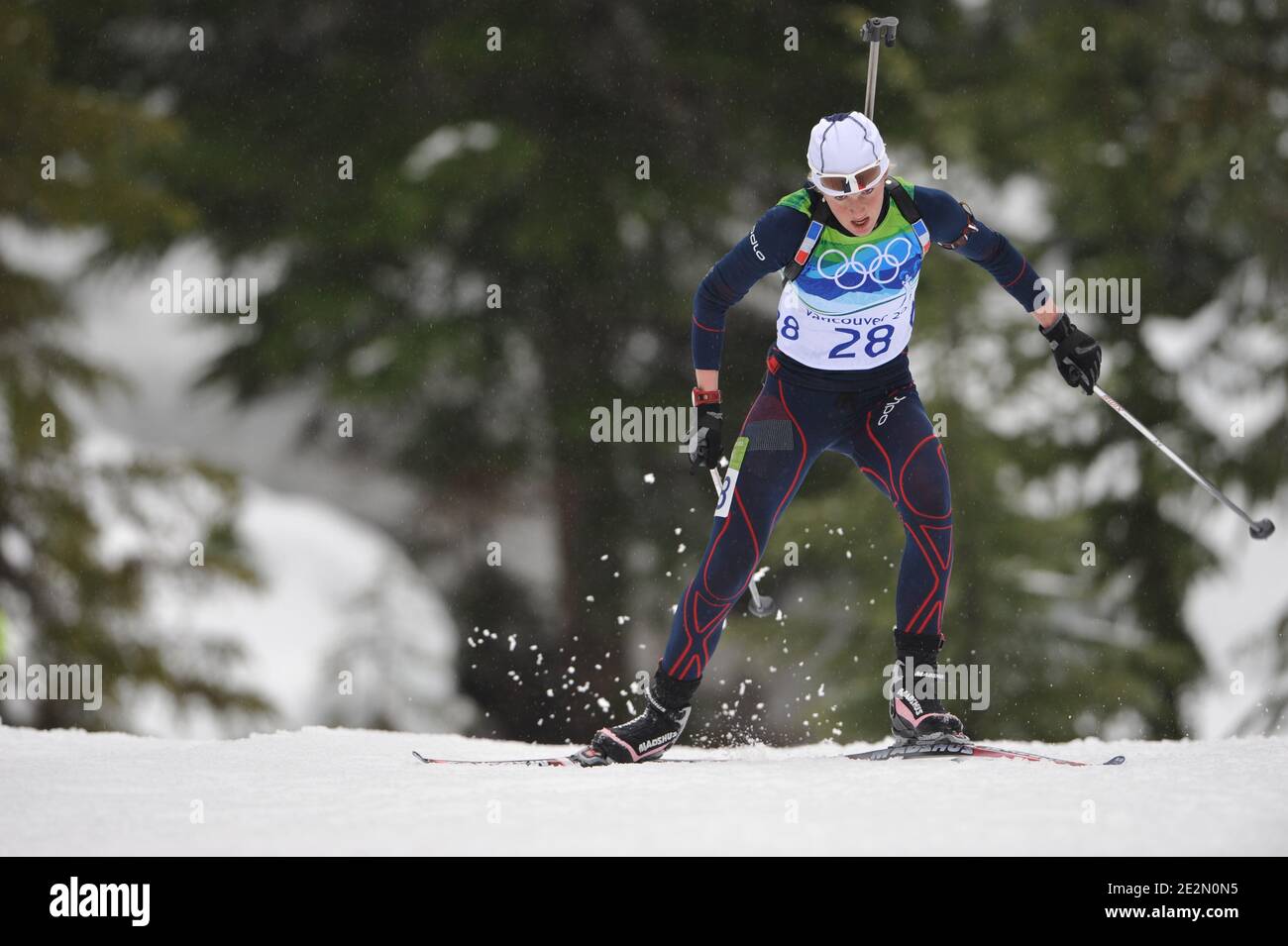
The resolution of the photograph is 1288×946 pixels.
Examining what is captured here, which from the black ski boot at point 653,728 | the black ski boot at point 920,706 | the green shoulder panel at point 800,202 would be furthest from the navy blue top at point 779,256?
the black ski boot at point 920,706

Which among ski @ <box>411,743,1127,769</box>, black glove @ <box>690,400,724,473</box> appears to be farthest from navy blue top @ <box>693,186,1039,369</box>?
ski @ <box>411,743,1127,769</box>

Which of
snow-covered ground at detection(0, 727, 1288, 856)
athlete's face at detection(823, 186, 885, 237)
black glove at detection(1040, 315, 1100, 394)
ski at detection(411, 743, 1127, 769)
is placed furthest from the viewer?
black glove at detection(1040, 315, 1100, 394)

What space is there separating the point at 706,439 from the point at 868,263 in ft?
2.91

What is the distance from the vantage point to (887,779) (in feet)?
15.1

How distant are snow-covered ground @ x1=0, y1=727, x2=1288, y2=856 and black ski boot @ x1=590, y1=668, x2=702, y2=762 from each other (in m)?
0.26

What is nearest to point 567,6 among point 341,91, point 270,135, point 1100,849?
point 341,91

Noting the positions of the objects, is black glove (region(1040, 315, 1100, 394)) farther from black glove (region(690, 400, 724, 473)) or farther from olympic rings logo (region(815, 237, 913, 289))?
black glove (region(690, 400, 724, 473))

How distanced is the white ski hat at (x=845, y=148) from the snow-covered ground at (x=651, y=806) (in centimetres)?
212

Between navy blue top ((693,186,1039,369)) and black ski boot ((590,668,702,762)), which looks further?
black ski boot ((590,668,702,762))

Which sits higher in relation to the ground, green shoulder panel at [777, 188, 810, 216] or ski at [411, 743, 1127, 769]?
green shoulder panel at [777, 188, 810, 216]

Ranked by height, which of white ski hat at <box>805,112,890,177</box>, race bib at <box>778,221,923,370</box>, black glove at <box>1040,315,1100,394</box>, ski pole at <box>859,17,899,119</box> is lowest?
black glove at <box>1040,315,1100,394</box>

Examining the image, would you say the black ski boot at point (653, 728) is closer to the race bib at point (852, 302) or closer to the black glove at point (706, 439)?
the black glove at point (706, 439)

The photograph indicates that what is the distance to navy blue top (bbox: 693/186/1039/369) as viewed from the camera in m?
5.07

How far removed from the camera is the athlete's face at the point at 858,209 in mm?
5000
